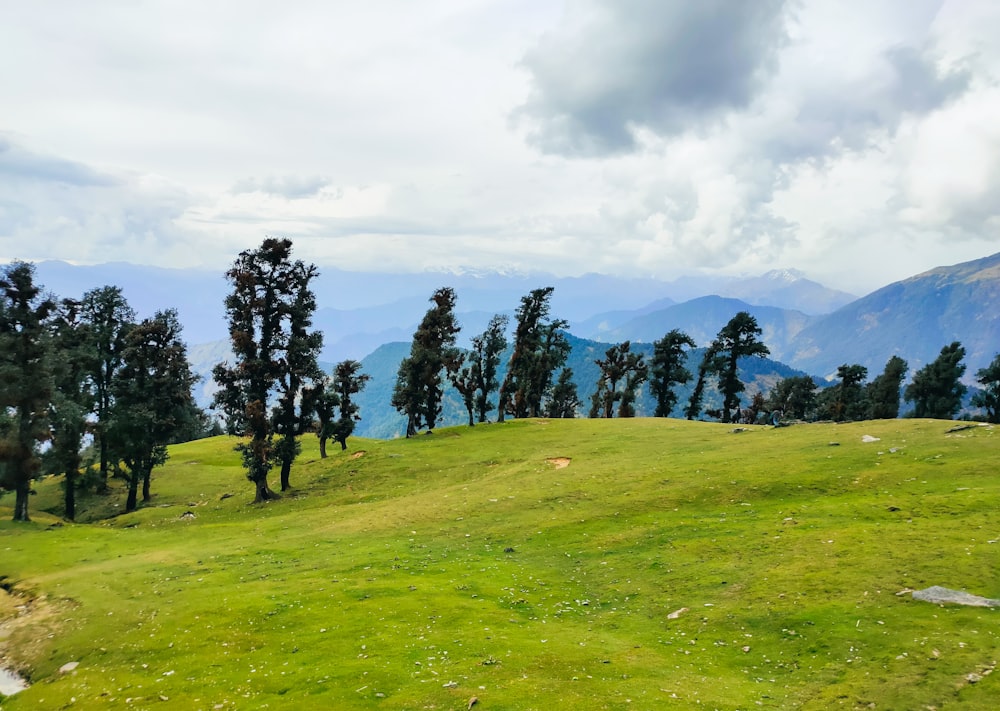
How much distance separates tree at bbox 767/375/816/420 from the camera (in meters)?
119

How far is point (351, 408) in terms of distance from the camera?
71.2 metres

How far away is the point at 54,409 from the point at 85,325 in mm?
15073

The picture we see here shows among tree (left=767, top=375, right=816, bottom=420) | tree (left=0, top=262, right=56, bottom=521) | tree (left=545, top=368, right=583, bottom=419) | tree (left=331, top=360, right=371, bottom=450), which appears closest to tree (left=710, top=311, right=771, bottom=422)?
tree (left=545, top=368, right=583, bottom=419)

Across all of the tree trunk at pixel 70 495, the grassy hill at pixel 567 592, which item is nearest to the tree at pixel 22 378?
the grassy hill at pixel 567 592

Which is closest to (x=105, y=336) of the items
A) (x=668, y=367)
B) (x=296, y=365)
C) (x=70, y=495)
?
(x=70, y=495)

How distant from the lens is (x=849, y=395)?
107 meters

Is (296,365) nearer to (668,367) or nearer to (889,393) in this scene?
Result: (668,367)

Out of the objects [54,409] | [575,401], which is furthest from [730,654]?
[575,401]

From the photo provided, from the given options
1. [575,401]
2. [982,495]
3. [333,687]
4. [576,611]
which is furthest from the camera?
[575,401]

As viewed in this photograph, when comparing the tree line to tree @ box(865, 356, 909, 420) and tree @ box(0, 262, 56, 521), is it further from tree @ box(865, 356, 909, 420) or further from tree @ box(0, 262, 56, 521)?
tree @ box(865, 356, 909, 420)

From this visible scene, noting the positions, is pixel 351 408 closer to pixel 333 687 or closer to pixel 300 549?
pixel 300 549

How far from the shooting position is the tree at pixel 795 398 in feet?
391

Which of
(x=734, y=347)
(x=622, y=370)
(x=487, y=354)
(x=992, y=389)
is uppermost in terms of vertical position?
(x=487, y=354)

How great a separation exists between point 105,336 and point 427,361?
121 feet
